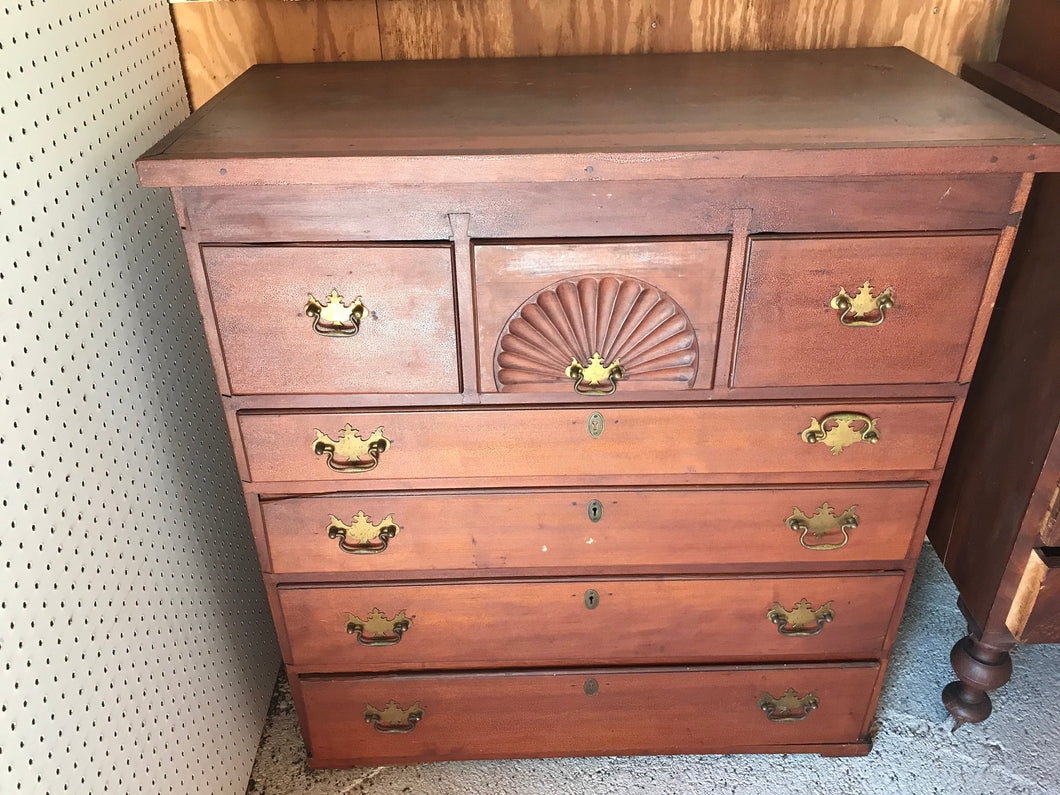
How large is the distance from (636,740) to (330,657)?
59 centimetres

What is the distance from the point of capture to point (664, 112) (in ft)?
3.75

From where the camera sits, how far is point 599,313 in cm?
113

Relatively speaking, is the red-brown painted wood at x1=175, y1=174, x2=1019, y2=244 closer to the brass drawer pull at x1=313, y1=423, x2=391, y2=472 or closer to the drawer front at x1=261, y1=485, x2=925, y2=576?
the brass drawer pull at x1=313, y1=423, x2=391, y2=472

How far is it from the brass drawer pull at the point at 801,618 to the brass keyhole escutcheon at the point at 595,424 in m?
0.46

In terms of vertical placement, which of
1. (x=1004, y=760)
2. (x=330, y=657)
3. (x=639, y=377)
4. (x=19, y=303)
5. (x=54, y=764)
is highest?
(x=19, y=303)

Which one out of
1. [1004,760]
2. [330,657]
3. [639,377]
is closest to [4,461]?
[330,657]

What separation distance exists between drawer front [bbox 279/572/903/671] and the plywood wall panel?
Answer: 93cm

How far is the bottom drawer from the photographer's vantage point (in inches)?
57.7

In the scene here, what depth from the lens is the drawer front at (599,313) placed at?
108 centimetres

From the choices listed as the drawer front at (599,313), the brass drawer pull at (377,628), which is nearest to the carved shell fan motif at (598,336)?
the drawer front at (599,313)

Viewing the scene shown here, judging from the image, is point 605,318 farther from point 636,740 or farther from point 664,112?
point 636,740

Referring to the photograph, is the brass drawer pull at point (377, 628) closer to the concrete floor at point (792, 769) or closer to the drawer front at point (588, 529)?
the drawer front at point (588, 529)

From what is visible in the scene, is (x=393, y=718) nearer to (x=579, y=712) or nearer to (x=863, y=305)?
(x=579, y=712)

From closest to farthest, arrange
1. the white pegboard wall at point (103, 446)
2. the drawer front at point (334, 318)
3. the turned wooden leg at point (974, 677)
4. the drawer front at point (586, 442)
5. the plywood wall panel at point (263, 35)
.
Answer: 1. the white pegboard wall at point (103, 446)
2. the drawer front at point (334, 318)
3. the drawer front at point (586, 442)
4. the plywood wall panel at point (263, 35)
5. the turned wooden leg at point (974, 677)
